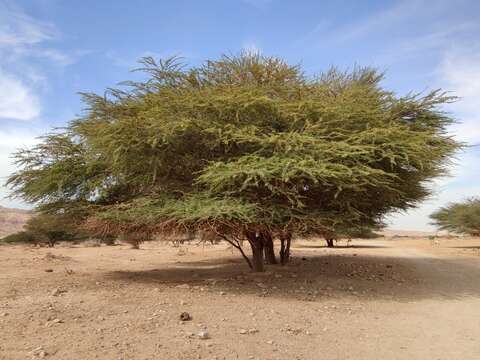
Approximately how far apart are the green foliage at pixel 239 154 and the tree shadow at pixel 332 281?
1.42 m

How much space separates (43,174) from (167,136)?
15.1ft

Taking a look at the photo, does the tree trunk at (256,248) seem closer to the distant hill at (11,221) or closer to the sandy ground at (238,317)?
the sandy ground at (238,317)

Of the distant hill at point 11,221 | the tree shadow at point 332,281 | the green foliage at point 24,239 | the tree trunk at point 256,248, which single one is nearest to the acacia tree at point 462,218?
the tree shadow at point 332,281

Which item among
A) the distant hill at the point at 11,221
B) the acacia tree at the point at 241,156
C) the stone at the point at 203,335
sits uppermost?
the distant hill at the point at 11,221

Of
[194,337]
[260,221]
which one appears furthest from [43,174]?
[194,337]

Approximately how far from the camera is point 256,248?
12.8 m

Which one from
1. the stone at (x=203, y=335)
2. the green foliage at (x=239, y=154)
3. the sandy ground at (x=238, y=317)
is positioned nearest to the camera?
the sandy ground at (x=238, y=317)

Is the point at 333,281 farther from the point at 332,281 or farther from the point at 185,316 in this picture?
the point at 185,316

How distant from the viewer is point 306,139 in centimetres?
989

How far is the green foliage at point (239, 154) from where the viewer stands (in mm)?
9961

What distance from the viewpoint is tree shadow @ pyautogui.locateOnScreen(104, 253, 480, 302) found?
10531 mm

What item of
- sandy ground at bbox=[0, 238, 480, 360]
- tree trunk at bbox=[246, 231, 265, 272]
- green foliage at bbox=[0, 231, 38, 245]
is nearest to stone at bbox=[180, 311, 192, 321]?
sandy ground at bbox=[0, 238, 480, 360]

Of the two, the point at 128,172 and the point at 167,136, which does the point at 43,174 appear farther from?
the point at 167,136

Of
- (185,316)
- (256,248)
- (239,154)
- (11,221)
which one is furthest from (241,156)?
(11,221)
